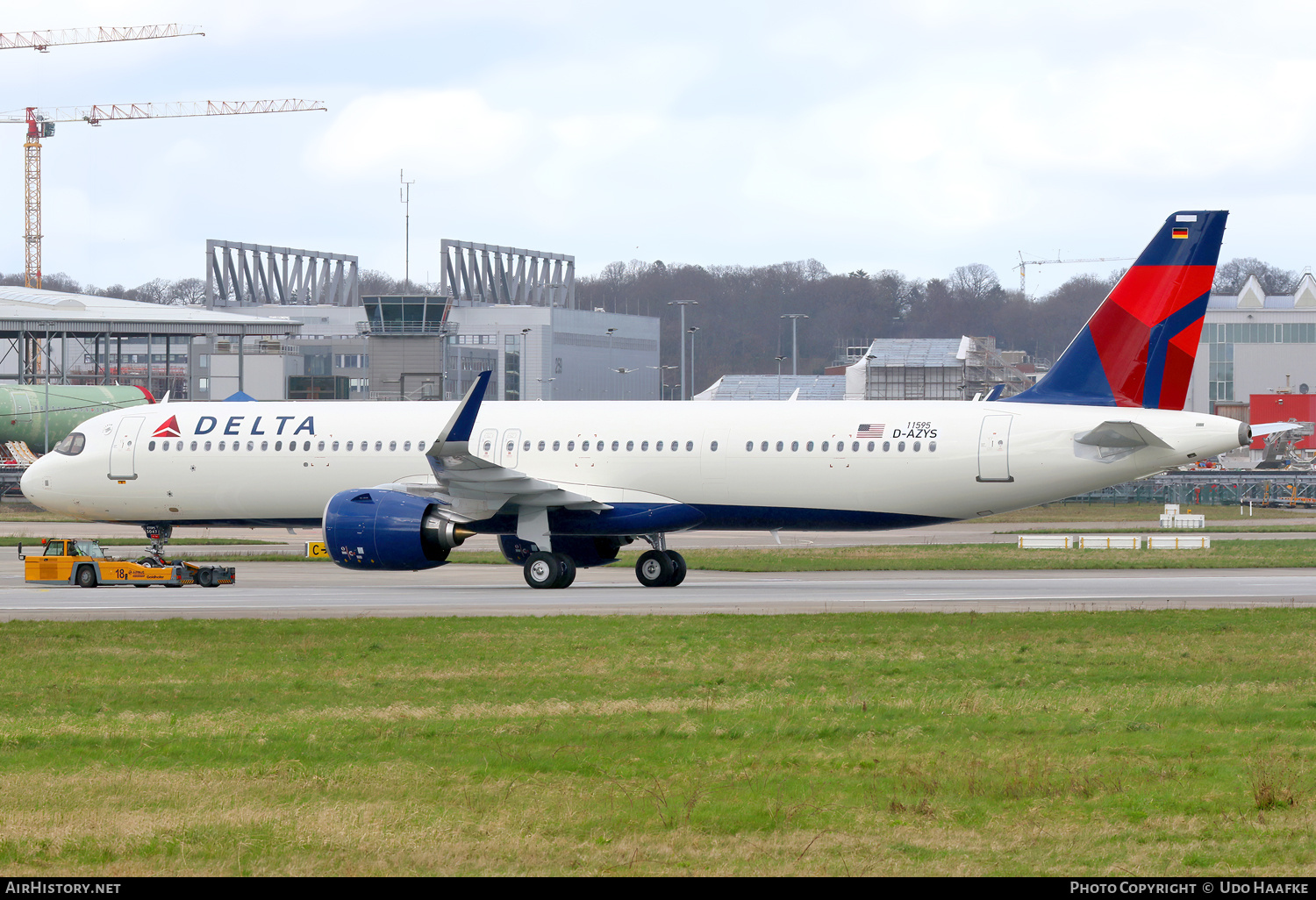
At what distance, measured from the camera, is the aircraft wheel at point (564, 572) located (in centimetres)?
3173

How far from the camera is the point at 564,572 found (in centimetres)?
3181

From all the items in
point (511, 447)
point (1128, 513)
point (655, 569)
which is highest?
point (511, 447)

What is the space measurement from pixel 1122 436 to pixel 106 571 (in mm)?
21945

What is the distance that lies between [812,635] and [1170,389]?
13016 mm

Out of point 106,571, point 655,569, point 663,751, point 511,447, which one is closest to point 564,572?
point 655,569

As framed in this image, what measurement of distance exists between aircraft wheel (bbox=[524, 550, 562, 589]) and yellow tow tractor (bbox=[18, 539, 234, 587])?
22.6 feet

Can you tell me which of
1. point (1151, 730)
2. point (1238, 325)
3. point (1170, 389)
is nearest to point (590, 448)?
point (1170, 389)

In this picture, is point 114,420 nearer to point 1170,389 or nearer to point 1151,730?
point 1170,389

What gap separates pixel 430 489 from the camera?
103 feet

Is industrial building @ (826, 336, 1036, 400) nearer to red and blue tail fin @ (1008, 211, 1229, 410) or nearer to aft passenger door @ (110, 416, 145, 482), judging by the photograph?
aft passenger door @ (110, 416, 145, 482)

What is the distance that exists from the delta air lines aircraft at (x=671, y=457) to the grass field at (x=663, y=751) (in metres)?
8.31

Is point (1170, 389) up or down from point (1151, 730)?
up

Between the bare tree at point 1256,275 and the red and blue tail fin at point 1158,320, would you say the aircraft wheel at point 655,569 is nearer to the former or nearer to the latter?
the red and blue tail fin at point 1158,320

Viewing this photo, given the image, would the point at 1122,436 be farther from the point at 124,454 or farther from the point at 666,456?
the point at 124,454
